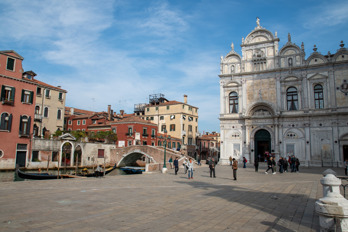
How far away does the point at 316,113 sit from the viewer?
101 feet

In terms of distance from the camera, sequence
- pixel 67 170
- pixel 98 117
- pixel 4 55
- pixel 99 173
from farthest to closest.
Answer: pixel 98 117 < pixel 67 170 < pixel 4 55 < pixel 99 173

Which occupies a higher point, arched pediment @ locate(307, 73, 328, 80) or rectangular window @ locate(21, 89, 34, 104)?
arched pediment @ locate(307, 73, 328, 80)

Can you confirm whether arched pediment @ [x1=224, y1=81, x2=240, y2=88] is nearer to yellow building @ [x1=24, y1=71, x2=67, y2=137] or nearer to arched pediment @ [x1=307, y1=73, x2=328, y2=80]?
arched pediment @ [x1=307, y1=73, x2=328, y2=80]

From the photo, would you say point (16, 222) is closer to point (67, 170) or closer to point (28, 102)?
point (28, 102)

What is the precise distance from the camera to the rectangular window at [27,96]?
96.7 feet

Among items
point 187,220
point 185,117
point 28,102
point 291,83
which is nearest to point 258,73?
point 291,83

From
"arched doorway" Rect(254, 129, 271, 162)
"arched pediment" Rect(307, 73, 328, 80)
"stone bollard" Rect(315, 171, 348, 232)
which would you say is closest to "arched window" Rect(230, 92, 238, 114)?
"arched doorway" Rect(254, 129, 271, 162)

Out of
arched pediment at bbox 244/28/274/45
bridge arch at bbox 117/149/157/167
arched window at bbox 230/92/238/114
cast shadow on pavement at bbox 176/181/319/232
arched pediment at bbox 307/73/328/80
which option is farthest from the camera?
bridge arch at bbox 117/149/157/167

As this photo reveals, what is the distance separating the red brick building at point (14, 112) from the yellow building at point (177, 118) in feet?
93.5

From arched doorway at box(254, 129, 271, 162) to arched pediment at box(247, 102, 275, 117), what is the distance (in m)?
2.24

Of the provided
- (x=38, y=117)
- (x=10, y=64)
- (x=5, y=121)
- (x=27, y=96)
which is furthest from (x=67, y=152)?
(x=10, y=64)

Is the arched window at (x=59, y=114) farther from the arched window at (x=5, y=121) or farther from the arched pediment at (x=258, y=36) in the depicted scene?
the arched pediment at (x=258, y=36)

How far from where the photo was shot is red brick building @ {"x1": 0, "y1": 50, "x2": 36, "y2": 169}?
27312 mm

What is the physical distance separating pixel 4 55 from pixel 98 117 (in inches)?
1015
